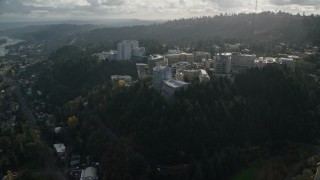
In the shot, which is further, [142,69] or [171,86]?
[142,69]

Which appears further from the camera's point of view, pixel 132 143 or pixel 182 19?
pixel 182 19

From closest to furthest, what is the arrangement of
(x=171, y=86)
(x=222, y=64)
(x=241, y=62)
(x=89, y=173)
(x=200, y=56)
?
(x=89, y=173) → (x=171, y=86) → (x=222, y=64) → (x=241, y=62) → (x=200, y=56)

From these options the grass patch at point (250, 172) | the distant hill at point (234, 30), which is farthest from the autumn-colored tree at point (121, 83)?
the distant hill at point (234, 30)

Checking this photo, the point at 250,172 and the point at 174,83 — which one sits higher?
the point at 174,83

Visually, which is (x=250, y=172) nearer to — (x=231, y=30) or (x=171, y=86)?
(x=171, y=86)

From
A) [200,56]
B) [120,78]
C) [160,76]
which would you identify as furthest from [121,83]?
[200,56]

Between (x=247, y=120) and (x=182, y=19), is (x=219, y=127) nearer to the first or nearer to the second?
(x=247, y=120)

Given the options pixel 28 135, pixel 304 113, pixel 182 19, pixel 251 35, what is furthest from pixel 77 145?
pixel 182 19

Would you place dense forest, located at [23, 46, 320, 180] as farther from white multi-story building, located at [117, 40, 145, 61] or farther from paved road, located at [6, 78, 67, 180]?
white multi-story building, located at [117, 40, 145, 61]

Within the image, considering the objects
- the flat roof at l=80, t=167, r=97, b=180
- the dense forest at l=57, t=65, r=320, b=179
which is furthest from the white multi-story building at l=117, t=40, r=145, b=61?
the flat roof at l=80, t=167, r=97, b=180
